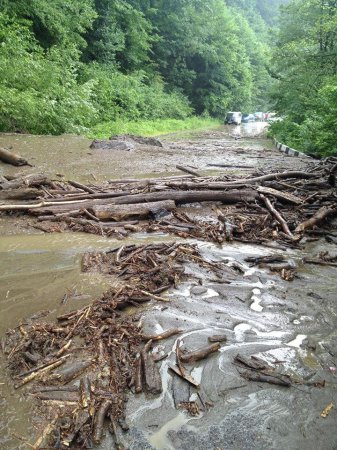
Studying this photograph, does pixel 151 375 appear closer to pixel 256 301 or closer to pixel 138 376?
pixel 138 376

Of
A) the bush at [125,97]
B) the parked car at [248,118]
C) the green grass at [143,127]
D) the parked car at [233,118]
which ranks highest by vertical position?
the bush at [125,97]

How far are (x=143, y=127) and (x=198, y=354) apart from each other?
22.9 metres

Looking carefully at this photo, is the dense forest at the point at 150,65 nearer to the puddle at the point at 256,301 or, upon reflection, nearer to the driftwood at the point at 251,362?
the puddle at the point at 256,301

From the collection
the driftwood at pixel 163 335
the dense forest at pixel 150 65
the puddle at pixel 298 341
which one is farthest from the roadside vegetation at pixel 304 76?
the driftwood at pixel 163 335

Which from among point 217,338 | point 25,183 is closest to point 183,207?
point 25,183

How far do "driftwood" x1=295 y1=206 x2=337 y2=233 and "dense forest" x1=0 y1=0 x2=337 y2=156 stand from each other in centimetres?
787

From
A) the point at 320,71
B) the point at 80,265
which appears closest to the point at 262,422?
the point at 80,265

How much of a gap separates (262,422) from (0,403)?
1.78 metres

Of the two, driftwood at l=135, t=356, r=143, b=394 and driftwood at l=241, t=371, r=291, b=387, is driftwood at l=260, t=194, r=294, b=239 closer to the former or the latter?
driftwood at l=241, t=371, r=291, b=387

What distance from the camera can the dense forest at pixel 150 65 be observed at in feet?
47.1

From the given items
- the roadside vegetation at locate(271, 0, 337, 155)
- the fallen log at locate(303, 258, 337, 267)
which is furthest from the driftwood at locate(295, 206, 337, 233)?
the roadside vegetation at locate(271, 0, 337, 155)

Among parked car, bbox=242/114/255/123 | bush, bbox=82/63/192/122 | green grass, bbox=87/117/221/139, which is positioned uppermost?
bush, bbox=82/63/192/122

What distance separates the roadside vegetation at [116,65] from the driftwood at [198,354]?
1189 centimetres

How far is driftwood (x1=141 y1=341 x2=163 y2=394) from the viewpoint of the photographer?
2.65 m
